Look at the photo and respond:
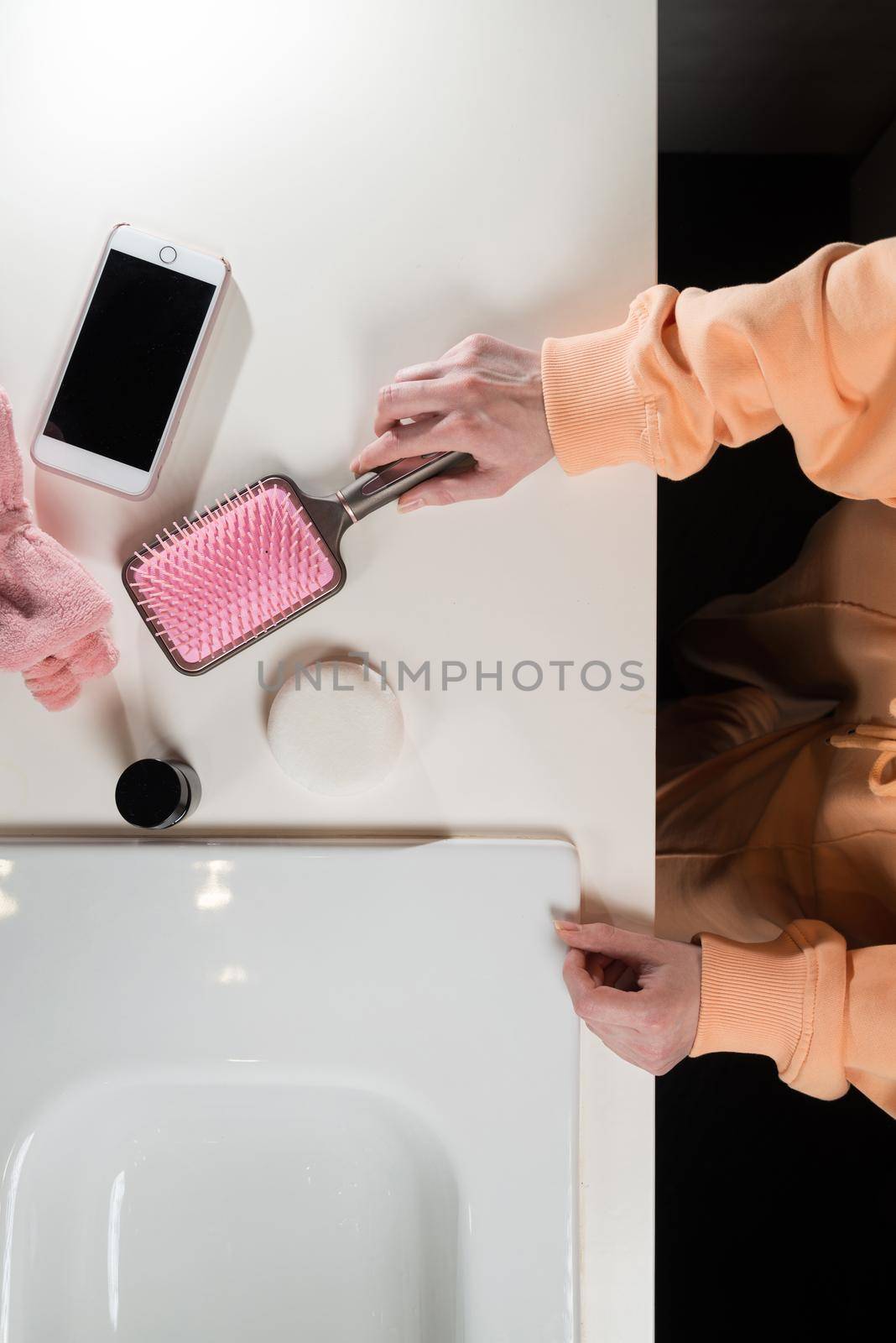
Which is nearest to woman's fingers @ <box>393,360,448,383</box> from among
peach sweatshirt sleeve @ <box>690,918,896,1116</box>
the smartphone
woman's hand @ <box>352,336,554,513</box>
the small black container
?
woman's hand @ <box>352,336,554,513</box>

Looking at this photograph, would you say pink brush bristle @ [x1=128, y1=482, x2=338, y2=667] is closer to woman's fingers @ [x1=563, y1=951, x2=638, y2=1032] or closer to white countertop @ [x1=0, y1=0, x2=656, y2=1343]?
white countertop @ [x1=0, y1=0, x2=656, y2=1343]

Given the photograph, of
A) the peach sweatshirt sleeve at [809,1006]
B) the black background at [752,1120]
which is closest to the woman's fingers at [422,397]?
the peach sweatshirt sleeve at [809,1006]

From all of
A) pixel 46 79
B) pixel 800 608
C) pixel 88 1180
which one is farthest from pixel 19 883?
pixel 800 608

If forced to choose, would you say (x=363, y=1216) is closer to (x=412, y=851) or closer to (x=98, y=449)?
(x=412, y=851)

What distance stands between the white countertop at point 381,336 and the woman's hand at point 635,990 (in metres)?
0.02

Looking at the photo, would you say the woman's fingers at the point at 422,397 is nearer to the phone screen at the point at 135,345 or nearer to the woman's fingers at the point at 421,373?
the woman's fingers at the point at 421,373

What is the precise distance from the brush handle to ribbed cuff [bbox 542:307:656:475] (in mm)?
56

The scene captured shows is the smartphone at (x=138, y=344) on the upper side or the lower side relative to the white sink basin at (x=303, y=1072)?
upper

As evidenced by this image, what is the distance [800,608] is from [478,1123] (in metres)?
0.44

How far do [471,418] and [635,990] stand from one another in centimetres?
34

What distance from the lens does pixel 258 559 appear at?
1.61 feet

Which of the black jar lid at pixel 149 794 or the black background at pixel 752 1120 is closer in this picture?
the black jar lid at pixel 149 794

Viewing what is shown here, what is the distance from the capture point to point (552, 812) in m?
0.51

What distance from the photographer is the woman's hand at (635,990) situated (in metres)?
0.48
